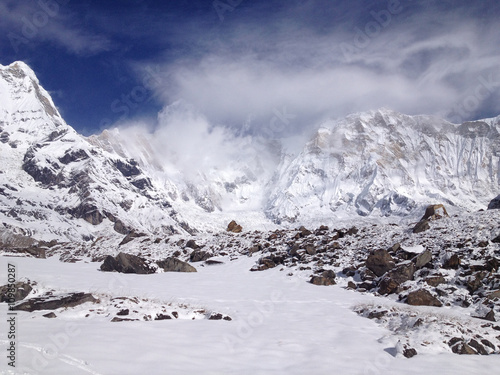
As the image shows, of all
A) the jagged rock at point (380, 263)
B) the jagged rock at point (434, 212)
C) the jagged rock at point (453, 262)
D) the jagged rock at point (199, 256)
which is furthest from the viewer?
the jagged rock at point (199, 256)

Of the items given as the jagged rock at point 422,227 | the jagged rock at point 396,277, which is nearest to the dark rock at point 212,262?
the jagged rock at point 396,277

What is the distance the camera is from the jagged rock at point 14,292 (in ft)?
36.4

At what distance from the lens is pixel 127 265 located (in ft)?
72.6

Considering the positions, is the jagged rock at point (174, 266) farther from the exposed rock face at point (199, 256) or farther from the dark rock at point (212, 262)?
the exposed rock face at point (199, 256)

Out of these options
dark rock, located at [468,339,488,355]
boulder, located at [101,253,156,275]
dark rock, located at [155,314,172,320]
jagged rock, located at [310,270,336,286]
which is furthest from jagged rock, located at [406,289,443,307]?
boulder, located at [101,253,156,275]

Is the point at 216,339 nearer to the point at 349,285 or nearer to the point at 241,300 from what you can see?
the point at 241,300

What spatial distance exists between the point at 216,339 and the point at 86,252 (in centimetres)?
3433

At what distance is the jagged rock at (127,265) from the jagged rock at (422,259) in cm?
1653

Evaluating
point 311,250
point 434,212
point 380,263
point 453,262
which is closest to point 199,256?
point 311,250

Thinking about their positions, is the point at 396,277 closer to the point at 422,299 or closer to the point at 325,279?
the point at 422,299

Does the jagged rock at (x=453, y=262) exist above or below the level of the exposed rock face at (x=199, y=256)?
below

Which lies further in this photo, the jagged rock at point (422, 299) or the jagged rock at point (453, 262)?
the jagged rock at point (453, 262)

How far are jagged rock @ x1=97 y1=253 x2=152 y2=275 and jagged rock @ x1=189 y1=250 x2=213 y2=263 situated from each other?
7.10 m

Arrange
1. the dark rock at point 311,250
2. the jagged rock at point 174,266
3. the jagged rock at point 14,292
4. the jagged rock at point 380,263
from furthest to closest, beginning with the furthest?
1. the dark rock at point 311,250
2. the jagged rock at point 174,266
3. the jagged rock at point 380,263
4. the jagged rock at point 14,292
